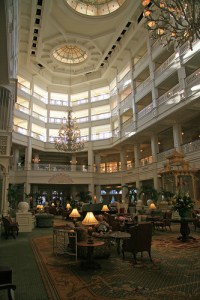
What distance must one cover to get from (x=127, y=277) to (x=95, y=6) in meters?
18.8

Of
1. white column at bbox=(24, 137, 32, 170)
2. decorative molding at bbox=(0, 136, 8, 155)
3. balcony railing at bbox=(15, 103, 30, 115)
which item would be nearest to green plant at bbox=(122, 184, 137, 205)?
white column at bbox=(24, 137, 32, 170)

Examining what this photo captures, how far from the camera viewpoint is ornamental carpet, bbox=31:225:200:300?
3.56 m

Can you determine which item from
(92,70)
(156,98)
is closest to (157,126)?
(156,98)

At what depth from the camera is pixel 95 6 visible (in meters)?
17.8

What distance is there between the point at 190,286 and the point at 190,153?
11726 mm

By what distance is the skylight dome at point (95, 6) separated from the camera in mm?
17259

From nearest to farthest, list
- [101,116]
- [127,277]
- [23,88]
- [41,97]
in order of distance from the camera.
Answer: [127,277]
[23,88]
[41,97]
[101,116]

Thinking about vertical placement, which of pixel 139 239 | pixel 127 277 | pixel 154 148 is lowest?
pixel 127 277

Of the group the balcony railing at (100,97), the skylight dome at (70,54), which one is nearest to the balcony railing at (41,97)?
the skylight dome at (70,54)

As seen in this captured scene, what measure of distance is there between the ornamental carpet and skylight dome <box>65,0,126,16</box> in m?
17.2

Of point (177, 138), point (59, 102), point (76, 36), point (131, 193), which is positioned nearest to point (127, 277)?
point (177, 138)

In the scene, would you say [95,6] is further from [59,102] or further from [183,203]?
[183,203]

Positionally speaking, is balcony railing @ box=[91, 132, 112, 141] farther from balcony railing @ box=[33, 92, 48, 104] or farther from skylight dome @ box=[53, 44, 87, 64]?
skylight dome @ box=[53, 44, 87, 64]

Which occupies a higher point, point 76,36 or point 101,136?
point 76,36
